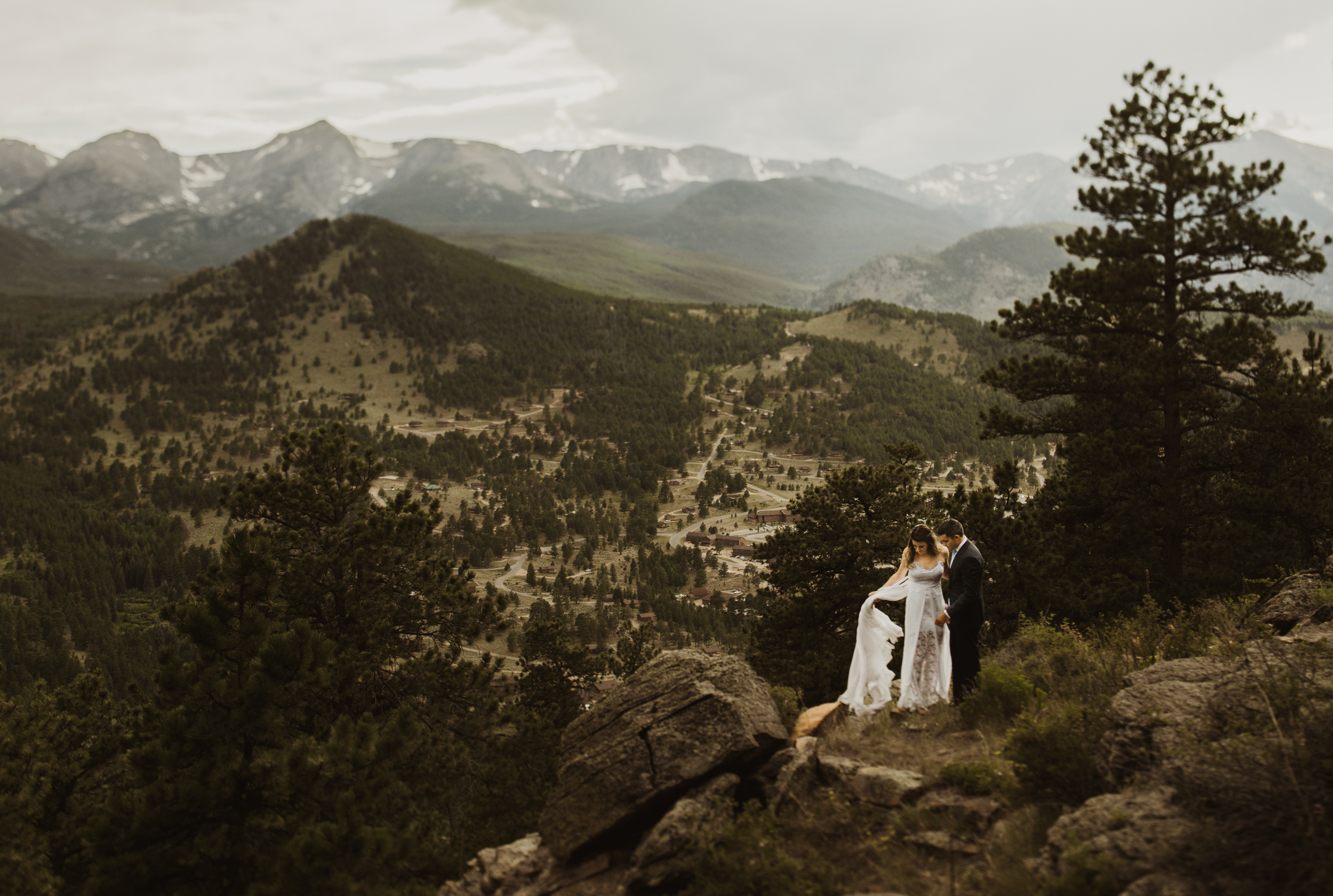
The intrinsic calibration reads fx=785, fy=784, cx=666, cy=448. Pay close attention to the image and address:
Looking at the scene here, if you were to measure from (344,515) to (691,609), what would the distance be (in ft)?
160

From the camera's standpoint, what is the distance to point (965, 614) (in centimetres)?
1295

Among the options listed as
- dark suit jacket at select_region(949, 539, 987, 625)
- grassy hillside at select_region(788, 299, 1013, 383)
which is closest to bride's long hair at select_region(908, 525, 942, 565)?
dark suit jacket at select_region(949, 539, 987, 625)

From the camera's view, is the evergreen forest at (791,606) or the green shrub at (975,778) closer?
the green shrub at (975,778)

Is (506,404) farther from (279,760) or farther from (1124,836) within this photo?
(1124,836)

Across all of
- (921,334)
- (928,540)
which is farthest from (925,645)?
(921,334)

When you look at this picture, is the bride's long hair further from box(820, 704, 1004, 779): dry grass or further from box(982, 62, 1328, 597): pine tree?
box(982, 62, 1328, 597): pine tree

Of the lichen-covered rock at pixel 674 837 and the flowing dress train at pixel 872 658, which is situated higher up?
the flowing dress train at pixel 872 658

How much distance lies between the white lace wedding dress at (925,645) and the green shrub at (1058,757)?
3366 millimetres

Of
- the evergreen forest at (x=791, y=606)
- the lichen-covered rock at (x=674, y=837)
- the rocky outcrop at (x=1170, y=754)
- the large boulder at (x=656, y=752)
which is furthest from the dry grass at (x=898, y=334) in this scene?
the lichen-covered rock at (x=674, y=837)

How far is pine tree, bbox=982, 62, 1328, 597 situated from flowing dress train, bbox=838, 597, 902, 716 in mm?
10204

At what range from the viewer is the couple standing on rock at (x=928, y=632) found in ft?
42.0

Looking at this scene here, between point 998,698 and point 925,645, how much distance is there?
178 centimetres

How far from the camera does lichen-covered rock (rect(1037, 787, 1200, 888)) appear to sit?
22.1 feet

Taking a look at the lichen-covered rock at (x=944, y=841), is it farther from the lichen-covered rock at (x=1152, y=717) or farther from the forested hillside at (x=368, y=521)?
the forested hillside at (x=368, y=521)
